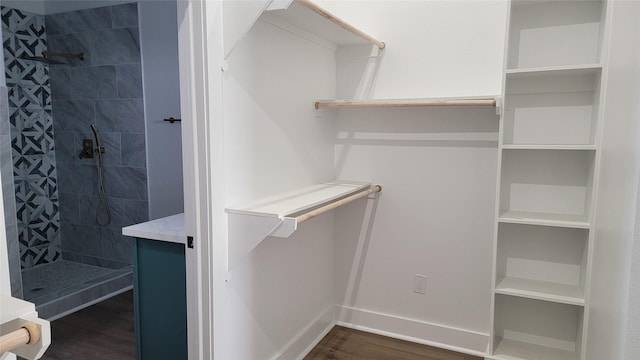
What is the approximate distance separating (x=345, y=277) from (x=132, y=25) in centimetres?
257

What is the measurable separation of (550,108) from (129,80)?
120 inches

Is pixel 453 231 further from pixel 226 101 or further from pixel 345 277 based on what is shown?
pixel 226 101

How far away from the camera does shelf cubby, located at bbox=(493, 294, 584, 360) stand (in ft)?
7.30

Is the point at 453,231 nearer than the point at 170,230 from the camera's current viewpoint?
No

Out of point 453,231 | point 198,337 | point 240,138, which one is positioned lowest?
point 198,337

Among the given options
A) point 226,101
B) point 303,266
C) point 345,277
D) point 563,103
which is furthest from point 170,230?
point 563,103

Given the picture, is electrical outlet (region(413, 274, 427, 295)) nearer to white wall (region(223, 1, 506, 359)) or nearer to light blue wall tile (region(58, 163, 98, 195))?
white wall (region(223, 1, 506, 359))

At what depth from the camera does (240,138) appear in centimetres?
186

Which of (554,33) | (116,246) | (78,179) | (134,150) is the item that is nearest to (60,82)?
(78,179)

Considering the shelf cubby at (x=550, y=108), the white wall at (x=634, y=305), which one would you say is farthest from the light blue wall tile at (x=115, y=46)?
the white wall at (x=634, y=305)

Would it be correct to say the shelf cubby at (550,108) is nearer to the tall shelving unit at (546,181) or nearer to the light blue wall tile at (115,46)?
the tall shelving unit at (546,181)

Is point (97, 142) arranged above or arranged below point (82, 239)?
above

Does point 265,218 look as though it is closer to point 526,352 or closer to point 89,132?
point 526,352

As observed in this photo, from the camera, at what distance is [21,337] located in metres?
0.87
